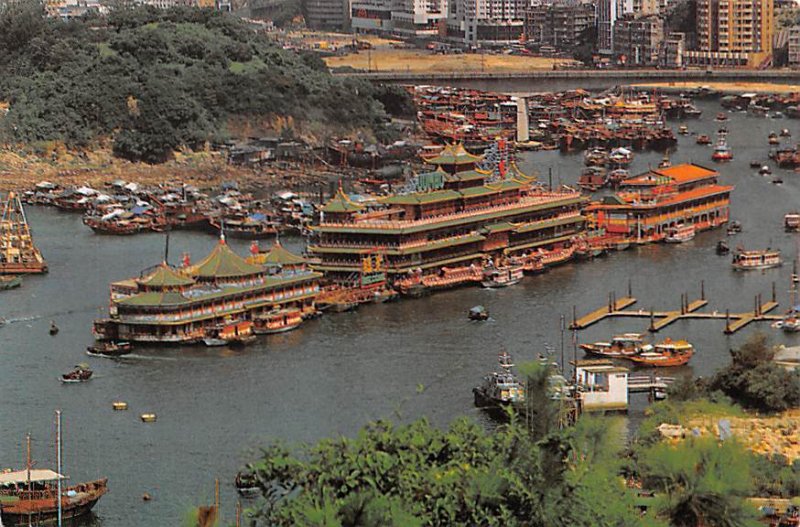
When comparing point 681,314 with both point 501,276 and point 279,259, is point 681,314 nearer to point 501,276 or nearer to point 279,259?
point 501,276

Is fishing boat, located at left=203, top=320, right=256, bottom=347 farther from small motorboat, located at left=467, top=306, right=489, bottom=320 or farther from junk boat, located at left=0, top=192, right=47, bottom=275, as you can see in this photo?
junk boat, located at left=0, top=192, right=47, bottom=275

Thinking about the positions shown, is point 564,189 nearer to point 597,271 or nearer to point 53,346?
point 597,271

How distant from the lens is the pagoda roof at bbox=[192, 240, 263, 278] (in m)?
21.5

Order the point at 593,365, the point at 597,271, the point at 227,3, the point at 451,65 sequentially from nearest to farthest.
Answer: the point at 593,365
the point at 597,271
the point at 451,65
the point at 227,3

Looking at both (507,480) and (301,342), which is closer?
(507,480)

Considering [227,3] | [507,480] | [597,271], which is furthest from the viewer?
[227,3]

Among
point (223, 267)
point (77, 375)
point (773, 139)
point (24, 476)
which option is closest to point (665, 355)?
point (223, 267)

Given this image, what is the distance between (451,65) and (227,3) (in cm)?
1761

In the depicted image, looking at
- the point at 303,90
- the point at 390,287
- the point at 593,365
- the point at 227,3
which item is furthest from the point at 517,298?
the point at 227,3

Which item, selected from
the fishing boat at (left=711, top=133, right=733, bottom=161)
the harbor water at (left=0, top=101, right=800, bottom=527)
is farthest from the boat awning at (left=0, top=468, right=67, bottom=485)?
the fishing boat at (left=711, top=133, right=733, bottom=161)

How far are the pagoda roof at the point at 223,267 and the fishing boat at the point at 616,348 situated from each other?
3587mm

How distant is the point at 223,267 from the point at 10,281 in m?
3.35

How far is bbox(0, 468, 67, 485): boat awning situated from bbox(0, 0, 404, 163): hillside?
2013cm

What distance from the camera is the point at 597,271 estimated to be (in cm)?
2448
